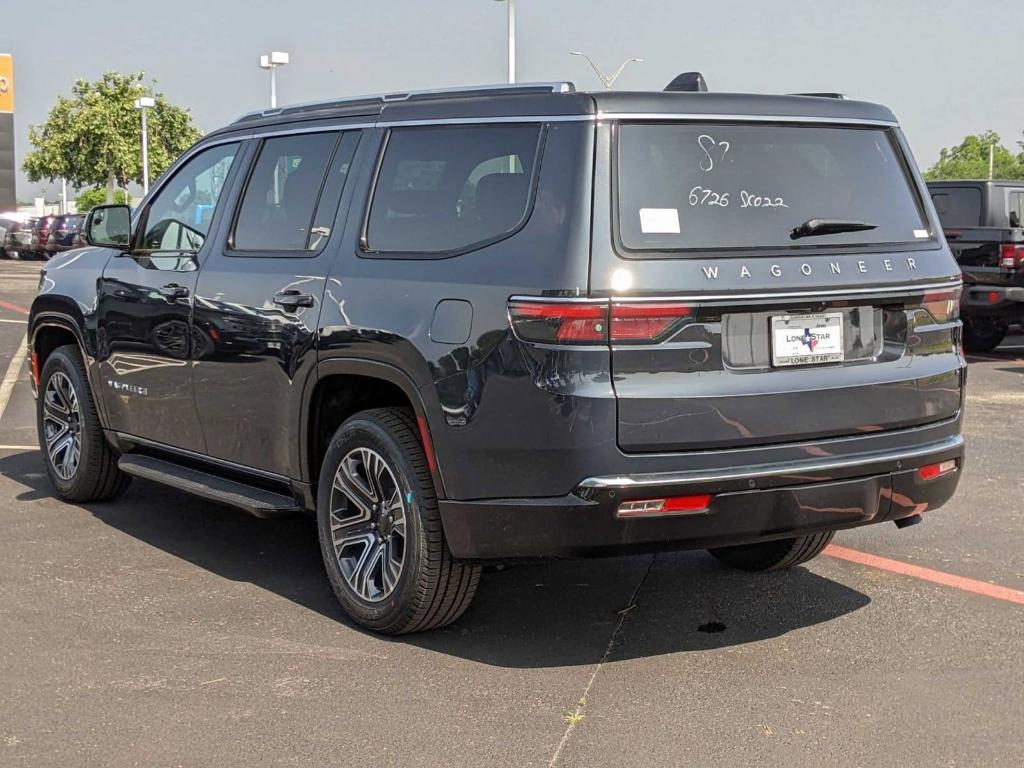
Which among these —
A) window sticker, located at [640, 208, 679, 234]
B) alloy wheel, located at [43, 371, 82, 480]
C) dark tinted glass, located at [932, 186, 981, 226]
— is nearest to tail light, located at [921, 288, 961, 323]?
window sticker, located at [640, 208, 679, 234]

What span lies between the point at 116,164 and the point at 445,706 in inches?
2777

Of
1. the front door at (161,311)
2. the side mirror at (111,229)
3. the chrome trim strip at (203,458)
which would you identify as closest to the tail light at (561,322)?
the chrome trim strip at (203,458)

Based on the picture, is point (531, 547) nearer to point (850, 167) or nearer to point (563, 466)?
point (563, 466)

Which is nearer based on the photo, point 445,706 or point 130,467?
point 445,706

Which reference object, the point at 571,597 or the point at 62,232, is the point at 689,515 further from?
the point at 62,232

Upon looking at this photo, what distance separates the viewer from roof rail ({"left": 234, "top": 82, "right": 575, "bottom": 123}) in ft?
15.3

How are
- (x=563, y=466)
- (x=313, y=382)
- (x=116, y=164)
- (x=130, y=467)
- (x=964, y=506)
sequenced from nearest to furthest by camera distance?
(x=563, y=466)
(x=313, y=382)
(x=130, y=467)
(x=964, y=506)
(x=116, y=164)

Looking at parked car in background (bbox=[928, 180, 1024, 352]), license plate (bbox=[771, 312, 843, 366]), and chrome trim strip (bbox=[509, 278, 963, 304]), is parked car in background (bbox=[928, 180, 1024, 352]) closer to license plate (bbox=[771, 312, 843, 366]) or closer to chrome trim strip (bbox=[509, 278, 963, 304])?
chrome trim strip (bbox=[509, 278, 963, 304])

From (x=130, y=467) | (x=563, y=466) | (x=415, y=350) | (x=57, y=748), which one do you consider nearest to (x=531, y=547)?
(x=563, y=466)

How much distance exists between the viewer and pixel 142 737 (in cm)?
400

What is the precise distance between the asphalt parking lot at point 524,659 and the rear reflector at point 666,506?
58 cm

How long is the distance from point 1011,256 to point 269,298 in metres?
11.7

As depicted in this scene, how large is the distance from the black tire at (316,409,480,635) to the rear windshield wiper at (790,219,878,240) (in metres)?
1.44

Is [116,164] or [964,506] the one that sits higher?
[116,164]
